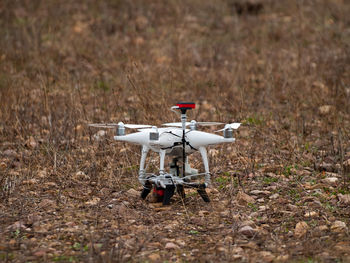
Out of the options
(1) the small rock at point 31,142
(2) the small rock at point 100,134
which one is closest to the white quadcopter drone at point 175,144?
(2) the small rock at point 100,134

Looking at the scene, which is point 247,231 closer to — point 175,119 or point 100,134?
point 175,119

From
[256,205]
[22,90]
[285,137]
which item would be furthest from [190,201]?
[22,90]

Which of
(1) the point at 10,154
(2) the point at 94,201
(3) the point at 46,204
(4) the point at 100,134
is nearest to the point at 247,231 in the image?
(2) the point at 94,201

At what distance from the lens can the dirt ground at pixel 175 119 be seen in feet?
10.6

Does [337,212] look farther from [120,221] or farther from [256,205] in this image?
[120,221]

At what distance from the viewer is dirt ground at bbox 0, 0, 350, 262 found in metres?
3.22

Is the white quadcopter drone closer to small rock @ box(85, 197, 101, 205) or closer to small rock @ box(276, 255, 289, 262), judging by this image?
small rock @ box(85, 197, 101, 205)

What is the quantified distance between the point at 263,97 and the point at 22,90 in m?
3.05

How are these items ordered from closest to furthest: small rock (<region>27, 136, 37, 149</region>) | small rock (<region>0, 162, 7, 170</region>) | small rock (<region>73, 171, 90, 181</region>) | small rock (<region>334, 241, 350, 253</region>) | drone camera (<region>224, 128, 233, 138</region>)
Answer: small rock (<region>334, 241, 350, 253</region>)
drone camera (<region>224, 128, 233, 138</region>)
small rock (<region>73, 171, 90, 181</region>)
small rock (<region>0, 162, 7, 170</region>)
small rock (<region>27, 136, 37, 149</region>)

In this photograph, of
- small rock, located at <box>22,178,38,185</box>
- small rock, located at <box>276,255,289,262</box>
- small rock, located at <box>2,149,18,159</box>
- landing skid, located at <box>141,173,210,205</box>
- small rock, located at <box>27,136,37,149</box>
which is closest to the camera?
small rock, located at <box>276,255,289,262</box>

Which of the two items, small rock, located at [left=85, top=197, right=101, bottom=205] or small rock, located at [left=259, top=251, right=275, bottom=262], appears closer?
small rock, located at [left=259, top=251, right=275, bottom=262]

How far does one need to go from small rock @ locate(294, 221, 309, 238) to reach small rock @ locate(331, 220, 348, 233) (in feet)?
0.58

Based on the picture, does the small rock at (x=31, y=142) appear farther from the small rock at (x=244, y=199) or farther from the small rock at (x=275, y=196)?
the small rock at (x=275, y=196)

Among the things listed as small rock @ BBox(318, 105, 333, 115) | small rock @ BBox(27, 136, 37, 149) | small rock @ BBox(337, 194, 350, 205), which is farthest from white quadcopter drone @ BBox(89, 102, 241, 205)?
small rock @ BBox(318, 105, 333, 115)
